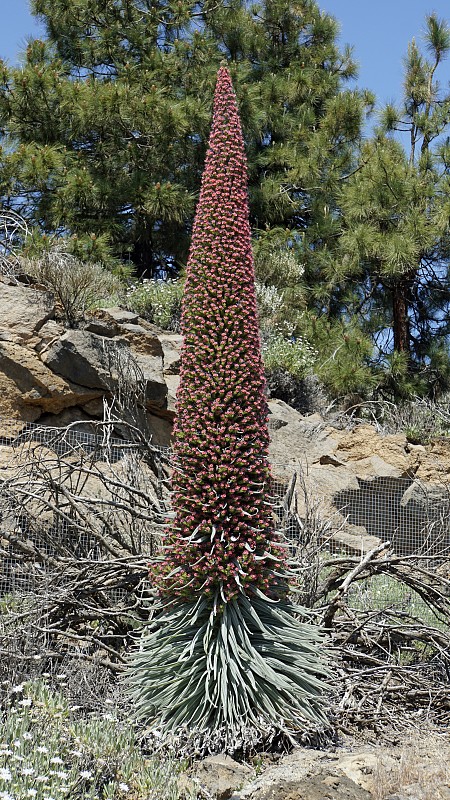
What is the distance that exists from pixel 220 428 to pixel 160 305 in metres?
5.52

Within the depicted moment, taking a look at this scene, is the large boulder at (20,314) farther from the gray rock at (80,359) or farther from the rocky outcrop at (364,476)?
Answer: the rocky outcrop at (364,476)

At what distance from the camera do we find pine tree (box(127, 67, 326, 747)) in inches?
160

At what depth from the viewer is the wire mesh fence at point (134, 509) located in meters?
5.45

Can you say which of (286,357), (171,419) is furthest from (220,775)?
(286,357)

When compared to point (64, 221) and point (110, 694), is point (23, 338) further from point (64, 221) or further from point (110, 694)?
point (64, 221)

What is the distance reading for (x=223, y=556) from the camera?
4.18m

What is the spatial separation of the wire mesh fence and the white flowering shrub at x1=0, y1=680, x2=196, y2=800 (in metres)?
1.29

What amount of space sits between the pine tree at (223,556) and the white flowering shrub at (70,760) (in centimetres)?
35

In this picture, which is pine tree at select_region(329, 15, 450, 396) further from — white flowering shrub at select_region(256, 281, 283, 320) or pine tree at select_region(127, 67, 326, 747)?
pine tree at select_region(127, 67, 326, 747)

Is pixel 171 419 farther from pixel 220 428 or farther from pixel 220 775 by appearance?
pixel 220 775

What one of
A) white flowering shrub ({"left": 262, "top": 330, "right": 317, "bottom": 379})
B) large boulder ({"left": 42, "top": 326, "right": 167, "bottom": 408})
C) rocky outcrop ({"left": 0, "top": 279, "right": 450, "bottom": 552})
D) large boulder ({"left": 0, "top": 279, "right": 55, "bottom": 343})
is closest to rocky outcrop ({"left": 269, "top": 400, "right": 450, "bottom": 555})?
rocky outcrop ({"left": 0, "top": 279, "right": 450, "bottom": 552})

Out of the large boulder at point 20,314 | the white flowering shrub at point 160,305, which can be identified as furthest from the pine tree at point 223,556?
the white flowering shrub at point 160,305

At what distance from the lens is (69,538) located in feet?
18.7

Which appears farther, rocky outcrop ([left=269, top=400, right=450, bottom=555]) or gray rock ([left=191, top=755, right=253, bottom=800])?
rocky outcrop ([left=269, top=400, right=450, bottom=555])
